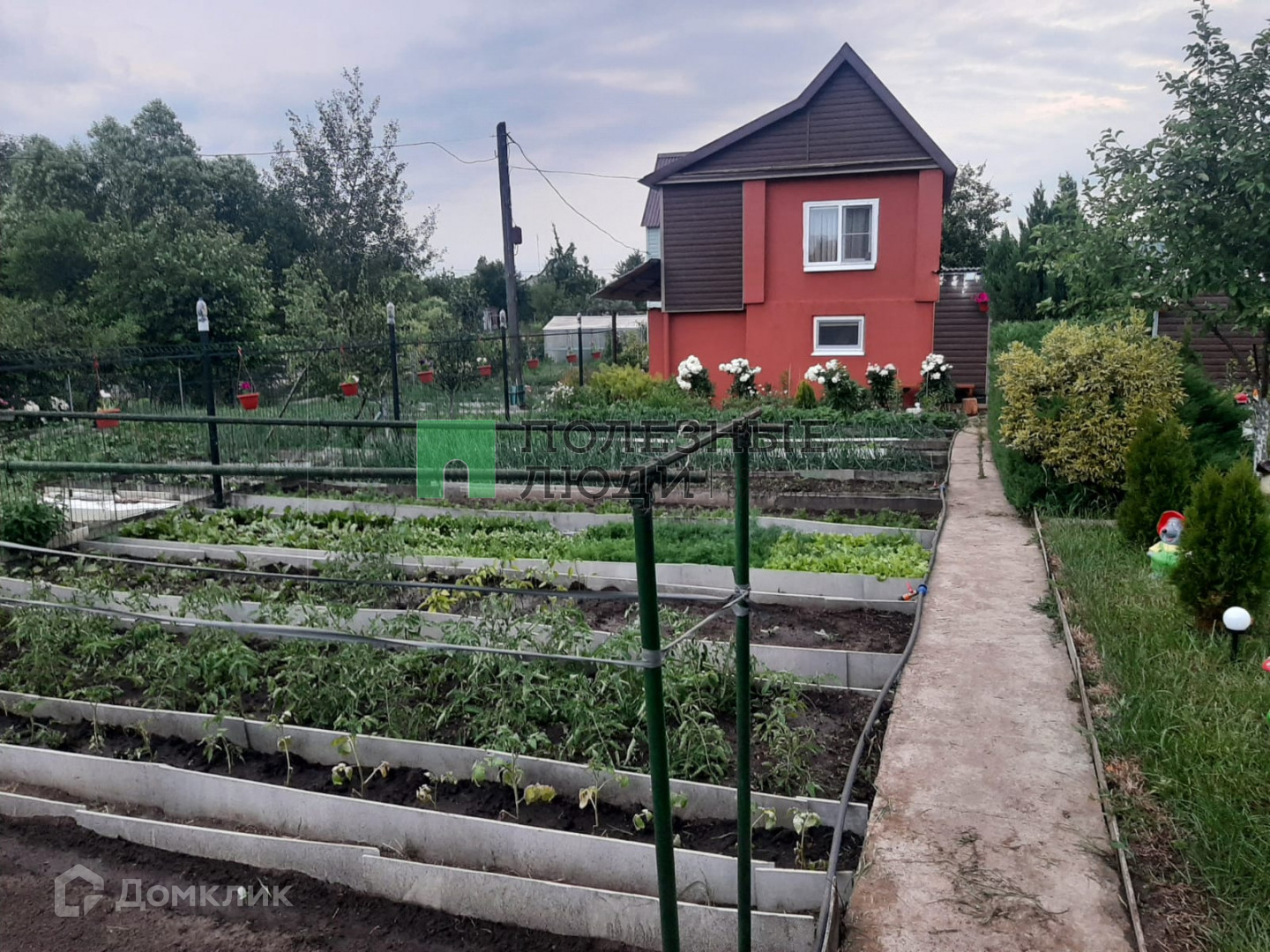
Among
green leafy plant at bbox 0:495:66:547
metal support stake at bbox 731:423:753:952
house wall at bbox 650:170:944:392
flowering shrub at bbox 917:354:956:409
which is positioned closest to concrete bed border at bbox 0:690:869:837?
metal support stake at bbox 731:423:753:952

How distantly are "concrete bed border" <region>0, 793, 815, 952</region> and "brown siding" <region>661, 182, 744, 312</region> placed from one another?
1374 centimetres

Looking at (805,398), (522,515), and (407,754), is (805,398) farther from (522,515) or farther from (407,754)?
(407,754)

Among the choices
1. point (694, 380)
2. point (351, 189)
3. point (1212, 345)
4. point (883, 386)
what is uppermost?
point (351, 189)

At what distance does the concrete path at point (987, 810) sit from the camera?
2479mm

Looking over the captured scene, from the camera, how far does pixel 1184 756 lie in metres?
3.18

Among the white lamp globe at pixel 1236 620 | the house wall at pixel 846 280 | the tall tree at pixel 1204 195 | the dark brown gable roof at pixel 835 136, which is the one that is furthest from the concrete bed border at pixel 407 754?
the dark brown gable roof at pixel 835 136

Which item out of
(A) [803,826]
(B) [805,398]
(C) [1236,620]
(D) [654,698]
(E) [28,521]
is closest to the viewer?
(D) [654,698]

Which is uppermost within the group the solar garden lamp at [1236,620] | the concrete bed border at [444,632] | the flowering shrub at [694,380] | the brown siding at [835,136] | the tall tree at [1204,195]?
the brown siding at [835,136]

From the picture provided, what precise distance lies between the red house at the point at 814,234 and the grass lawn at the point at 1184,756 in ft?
33.6

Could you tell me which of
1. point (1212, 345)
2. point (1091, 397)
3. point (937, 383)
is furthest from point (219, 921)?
point (1212, 345)

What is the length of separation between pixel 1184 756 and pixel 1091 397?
4.68 metres

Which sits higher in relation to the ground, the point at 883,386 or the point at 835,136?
the point at 835,136

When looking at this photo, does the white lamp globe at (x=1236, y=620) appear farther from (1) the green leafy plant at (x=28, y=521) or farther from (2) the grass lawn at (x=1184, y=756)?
(1) the green leafy plant at (x=28, y=521)

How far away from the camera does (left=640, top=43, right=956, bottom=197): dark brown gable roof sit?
14.0 meters
